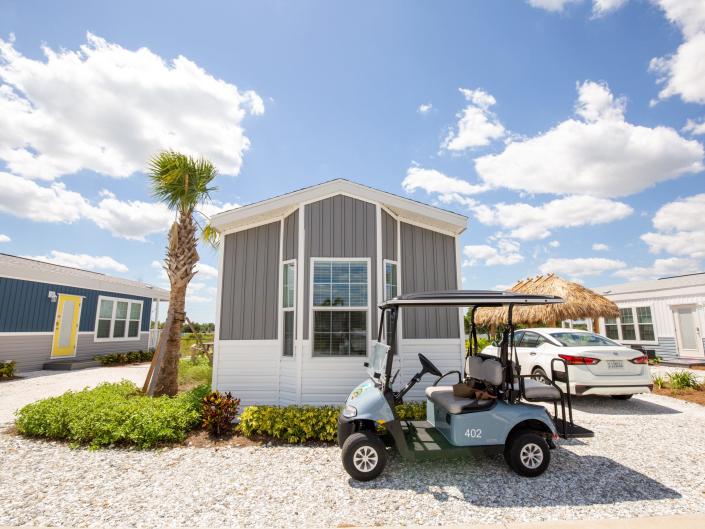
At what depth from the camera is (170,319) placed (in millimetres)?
8172

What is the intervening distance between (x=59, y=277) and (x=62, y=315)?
4.89ft

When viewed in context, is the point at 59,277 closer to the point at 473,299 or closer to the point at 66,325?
the point at 66,325

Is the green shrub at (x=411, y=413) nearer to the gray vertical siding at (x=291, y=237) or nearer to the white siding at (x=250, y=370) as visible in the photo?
the white siding at (x=250, y=370)

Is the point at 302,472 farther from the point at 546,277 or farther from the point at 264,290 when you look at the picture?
the point at 546,277

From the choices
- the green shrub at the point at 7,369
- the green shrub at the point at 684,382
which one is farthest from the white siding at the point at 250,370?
the green shrub at the point at 684,382

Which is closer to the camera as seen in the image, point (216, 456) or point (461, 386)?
point (461, 386)

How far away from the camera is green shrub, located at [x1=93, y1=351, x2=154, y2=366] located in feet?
50.0

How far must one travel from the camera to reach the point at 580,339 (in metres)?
7.91

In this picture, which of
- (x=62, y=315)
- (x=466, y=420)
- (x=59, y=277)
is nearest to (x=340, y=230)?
(x=466, y=420)

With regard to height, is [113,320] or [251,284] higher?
[251,284]

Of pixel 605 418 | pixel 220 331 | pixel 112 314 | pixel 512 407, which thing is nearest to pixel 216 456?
pixel 220 331

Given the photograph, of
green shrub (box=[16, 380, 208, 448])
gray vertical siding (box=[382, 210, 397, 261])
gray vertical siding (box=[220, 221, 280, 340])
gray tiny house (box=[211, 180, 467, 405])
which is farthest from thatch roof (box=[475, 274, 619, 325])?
green shrub (box=[16, 380, 208, 448])

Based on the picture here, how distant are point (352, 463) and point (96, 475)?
3.00m

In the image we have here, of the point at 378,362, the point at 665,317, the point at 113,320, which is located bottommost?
the point at 378,362
